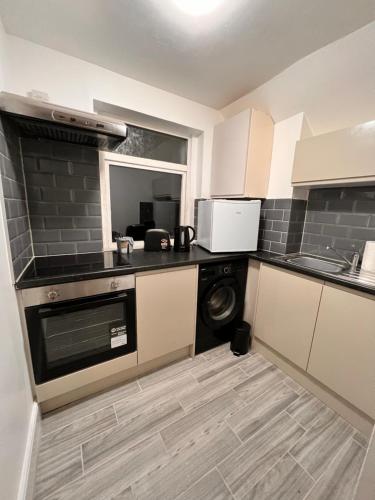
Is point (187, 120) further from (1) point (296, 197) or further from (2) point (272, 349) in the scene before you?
(2) point (272, 349)

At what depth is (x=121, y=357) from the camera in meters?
1.42

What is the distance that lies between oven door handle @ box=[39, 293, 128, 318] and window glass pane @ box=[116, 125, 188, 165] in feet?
4.41

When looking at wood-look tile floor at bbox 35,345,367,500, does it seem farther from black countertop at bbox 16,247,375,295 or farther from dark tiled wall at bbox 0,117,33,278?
dark tiled wall at bbox 0,117,33,278

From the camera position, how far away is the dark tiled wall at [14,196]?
1.03m

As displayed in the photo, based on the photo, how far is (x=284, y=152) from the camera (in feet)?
5.82

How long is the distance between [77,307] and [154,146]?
168 cm

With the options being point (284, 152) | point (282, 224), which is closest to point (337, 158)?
point (284, 152)

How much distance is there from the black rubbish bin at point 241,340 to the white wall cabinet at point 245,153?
124 centimetres

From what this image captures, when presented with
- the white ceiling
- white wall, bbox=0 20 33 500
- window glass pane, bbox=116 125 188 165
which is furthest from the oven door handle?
the white ceiling

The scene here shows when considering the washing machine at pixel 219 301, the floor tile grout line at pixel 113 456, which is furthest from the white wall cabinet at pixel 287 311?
the floor tile grout line at pixel 113 456

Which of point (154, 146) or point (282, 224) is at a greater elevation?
point (154, 146)

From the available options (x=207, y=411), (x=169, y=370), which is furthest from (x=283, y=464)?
(x=169, y=370)

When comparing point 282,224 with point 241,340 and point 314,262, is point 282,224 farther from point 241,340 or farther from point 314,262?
point 241,340

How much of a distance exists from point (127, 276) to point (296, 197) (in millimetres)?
1591
